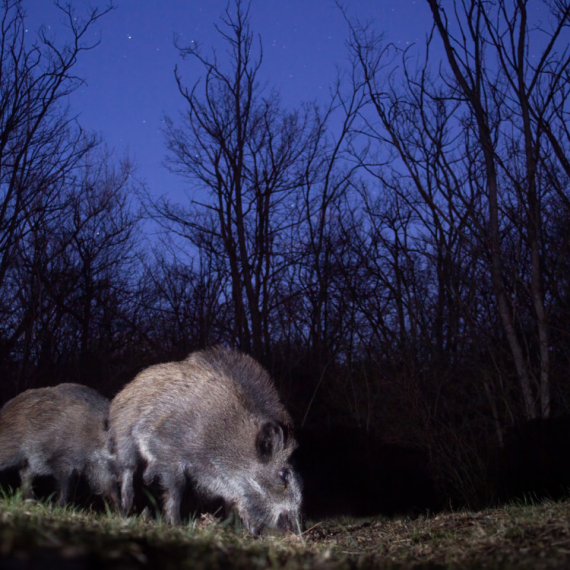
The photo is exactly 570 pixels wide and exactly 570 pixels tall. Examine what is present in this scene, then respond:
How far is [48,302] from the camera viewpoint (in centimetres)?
1178

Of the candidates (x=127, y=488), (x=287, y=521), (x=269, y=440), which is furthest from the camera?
(x=127, y=488)

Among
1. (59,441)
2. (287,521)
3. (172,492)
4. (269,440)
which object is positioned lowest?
(287,521)

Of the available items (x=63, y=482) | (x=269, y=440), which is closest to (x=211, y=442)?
(x=269, y=440)

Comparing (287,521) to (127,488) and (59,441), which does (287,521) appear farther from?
(59,441)

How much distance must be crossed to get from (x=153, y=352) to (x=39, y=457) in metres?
6.63

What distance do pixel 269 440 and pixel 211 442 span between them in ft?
2.12

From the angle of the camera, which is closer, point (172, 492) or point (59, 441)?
point (172, 492)

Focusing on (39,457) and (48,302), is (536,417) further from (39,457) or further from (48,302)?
(48,302)

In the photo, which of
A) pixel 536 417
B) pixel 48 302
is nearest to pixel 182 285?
pixel 48 302

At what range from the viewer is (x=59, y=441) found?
6.50 m

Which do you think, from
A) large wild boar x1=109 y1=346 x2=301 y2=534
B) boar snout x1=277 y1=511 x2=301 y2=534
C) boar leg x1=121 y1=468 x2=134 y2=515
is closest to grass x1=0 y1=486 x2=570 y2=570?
boar snout x1=277 y1=511 x2=301 y2=534

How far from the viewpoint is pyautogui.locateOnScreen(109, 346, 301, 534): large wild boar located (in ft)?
19.6

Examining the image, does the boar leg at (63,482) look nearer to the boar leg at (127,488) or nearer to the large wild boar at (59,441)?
the large wild boar at (59,441)

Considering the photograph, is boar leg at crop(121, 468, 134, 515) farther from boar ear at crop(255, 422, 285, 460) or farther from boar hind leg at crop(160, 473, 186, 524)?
boar ear at crop(255, 422, 285, 460)
